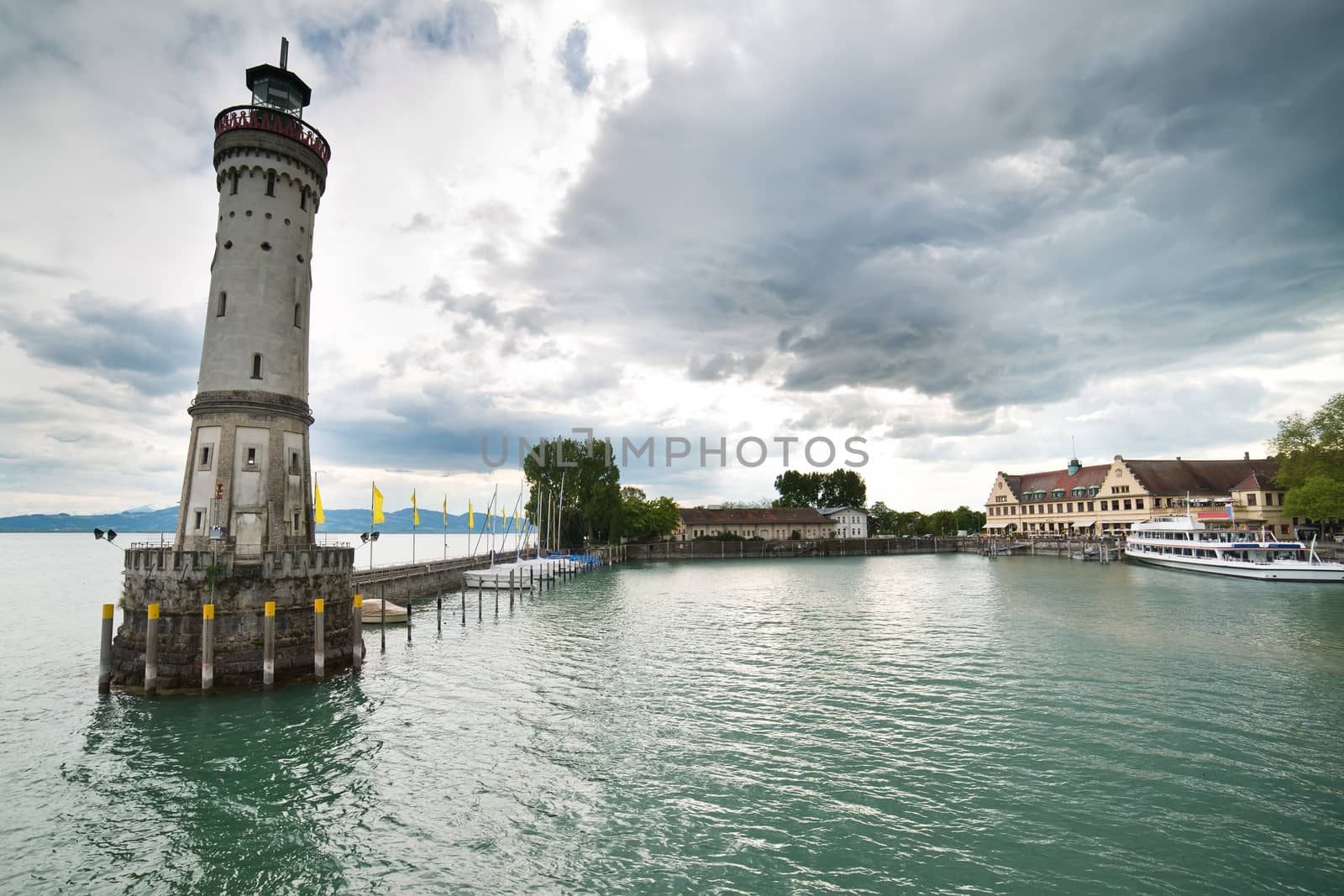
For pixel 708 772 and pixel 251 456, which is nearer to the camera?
pixel 708 772

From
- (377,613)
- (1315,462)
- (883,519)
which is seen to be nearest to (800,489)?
(883,519)

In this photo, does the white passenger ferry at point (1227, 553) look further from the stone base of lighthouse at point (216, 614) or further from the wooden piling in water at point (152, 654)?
the wooden piling in water at point (152, 654)

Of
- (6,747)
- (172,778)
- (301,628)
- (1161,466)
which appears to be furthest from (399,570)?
(1161,466)

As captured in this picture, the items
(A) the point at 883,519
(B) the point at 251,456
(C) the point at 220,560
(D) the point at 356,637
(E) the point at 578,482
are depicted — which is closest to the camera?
(C) the point at 220,560

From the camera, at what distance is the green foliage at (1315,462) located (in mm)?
74375

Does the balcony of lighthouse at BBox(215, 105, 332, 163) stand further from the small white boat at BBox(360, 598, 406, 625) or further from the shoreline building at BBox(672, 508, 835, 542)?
the shoreline building at BBox(672, 508, 835, 542)

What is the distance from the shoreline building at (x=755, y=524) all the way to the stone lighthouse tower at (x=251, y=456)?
11263cm

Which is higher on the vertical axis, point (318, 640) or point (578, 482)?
point (578, 482)

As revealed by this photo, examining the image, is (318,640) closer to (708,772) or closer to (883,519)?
(708,772)

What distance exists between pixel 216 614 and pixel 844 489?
159 metres

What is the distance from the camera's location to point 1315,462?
79.4m

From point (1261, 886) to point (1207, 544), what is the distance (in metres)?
78.2

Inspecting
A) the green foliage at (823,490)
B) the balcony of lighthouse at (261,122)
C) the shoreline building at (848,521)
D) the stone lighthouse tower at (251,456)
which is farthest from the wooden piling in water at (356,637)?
the green foliage at (823,490)

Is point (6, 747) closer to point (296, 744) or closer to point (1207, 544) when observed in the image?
point (296, 744)
